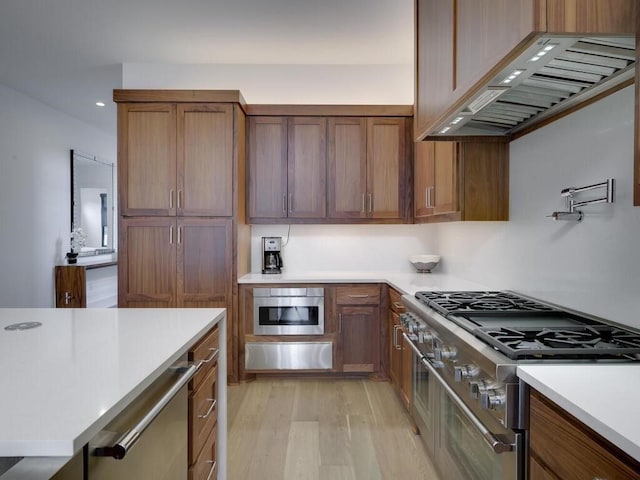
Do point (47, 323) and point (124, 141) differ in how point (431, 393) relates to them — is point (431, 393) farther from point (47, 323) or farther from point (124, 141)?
point (124, 141)

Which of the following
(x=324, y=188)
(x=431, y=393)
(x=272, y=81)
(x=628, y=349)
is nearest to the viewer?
(x=628, y=349)

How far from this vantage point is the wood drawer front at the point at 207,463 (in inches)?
58.8

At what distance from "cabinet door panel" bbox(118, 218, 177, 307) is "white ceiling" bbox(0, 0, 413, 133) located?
1.49 meters

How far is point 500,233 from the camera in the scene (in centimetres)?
256

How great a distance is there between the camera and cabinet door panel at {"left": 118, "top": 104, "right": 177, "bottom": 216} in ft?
10.9

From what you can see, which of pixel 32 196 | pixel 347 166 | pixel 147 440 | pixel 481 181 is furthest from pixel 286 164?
pixel 32 196

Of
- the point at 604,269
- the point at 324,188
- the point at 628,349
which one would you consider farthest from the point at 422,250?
the point at 628,349

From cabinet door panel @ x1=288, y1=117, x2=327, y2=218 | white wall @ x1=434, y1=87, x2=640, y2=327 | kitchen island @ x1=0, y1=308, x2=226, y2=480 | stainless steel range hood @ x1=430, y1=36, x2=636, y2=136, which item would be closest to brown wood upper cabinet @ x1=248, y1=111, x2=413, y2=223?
cabinet door panel @ x1=288, y1=117, x2=327, y2=218

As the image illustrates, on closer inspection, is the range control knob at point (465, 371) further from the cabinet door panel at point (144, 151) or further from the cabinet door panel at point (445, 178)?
the cabinet door panel at point (144, 151)

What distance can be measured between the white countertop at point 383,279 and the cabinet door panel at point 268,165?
0.57 m

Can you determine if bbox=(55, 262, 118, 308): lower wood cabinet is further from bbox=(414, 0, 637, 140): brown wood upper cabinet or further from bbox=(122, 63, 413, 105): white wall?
bbox=(414, 0, 637, 140): brown wood upper cabinet

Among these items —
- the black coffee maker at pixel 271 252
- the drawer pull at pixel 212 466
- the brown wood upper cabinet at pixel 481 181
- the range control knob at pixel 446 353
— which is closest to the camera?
the range control knob at pixel 446 353

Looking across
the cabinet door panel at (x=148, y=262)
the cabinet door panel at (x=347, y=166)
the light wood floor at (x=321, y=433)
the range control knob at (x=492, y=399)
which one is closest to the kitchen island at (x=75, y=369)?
the light wood floor at (x=321, y=433)

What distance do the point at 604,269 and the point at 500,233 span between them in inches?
37.9
